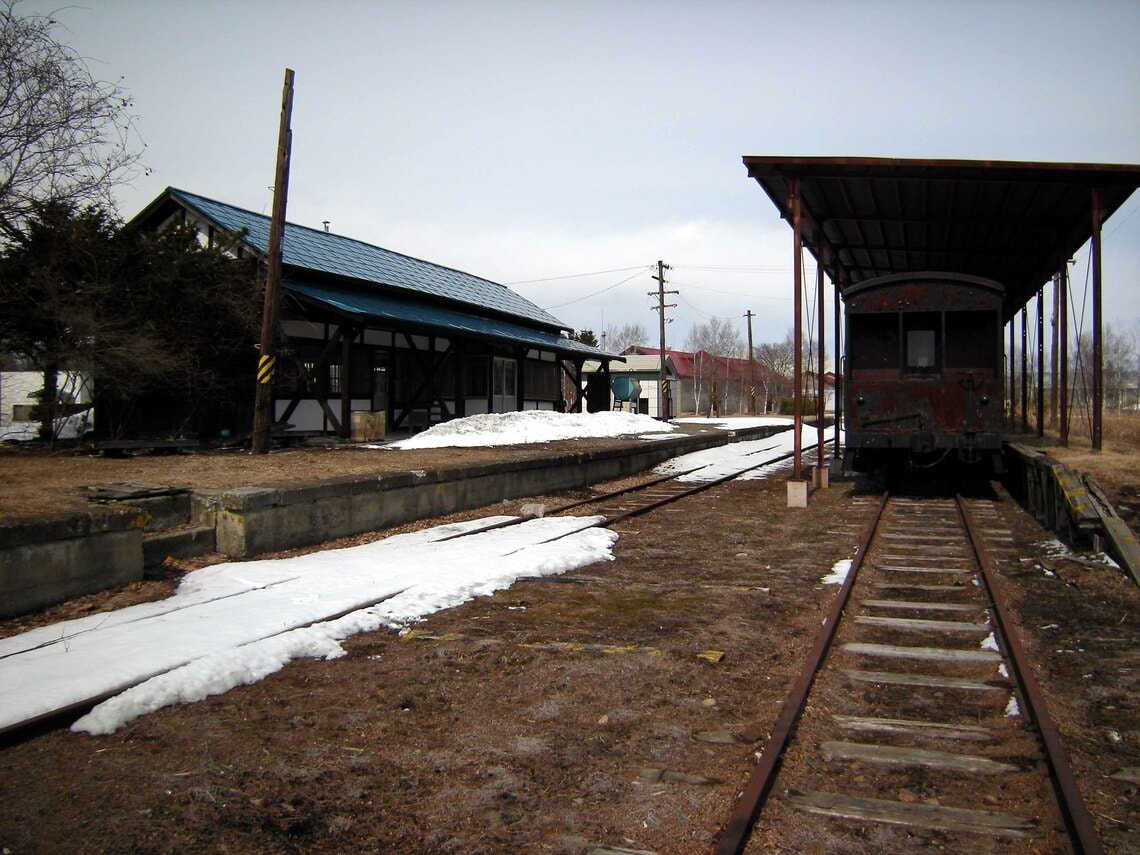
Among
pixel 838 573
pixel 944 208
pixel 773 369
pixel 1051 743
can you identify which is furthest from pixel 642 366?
pixel 1051 743

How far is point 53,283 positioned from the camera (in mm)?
13117

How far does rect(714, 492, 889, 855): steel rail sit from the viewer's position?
3002mm

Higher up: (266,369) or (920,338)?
(920,338)

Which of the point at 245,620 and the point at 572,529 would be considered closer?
→ the point at 245,620

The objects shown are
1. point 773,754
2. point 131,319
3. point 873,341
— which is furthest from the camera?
point 131,319

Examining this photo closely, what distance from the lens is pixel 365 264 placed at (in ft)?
75.5

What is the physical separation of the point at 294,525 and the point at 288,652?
3964 mm

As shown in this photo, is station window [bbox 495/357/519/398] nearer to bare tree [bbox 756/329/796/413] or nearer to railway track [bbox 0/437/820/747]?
railway track [bbox 0/437/820/747]

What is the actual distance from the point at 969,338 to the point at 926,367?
871 millimetres

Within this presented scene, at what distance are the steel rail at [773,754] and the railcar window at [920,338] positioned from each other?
27.4 ft

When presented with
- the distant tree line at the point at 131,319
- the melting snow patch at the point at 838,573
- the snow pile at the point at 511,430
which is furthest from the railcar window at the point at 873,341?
the distant tree line at the point at 131,319

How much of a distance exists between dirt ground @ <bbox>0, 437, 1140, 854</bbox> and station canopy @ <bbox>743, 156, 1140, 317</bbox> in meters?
7.40

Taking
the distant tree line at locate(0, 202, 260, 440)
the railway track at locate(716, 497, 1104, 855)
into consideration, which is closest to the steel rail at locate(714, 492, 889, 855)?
the railway track at locate(716, 497, 1104, 855)

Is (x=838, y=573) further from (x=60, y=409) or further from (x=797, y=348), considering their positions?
(x=60, y=409)
